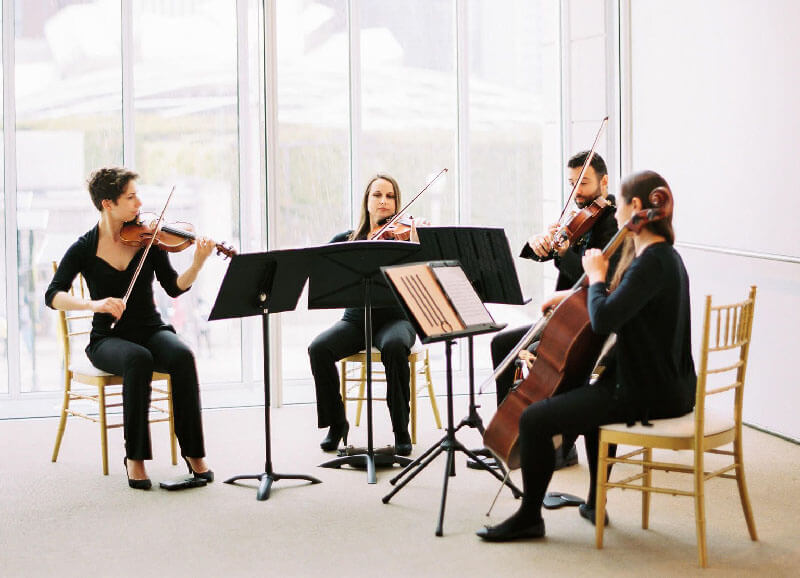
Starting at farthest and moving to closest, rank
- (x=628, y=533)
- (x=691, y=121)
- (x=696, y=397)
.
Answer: (x=691, y=121) < (x=628, y=533) < (x=696, y=397)

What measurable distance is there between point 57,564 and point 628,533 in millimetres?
1703

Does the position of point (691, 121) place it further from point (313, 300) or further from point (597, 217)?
point (313, 300)

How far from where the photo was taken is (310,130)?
18.2 ft

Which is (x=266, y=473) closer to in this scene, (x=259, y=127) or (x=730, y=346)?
(x=730, y=346)

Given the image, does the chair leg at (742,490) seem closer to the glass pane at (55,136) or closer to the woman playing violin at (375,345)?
the woman playing violin at (375,345)

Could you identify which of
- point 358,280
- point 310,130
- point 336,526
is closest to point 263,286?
point 358,280

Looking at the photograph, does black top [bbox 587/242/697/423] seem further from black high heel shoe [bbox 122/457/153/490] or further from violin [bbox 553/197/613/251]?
black high heel shoe [bbox 122/457/153/490]

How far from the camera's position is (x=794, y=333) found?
14.5 feet

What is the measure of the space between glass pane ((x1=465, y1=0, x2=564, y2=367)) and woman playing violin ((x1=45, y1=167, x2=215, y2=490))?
2.11 metres

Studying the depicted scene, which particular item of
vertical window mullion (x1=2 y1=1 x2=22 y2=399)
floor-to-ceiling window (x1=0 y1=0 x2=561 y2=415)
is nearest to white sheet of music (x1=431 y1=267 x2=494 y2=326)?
floor-to-ceiling window (x1=0 y1=0 x2=561 y2=415)

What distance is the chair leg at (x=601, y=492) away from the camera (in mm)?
3131

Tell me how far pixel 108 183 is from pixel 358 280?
1.03 metres

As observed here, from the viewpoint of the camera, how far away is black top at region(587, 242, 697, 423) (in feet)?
9.75

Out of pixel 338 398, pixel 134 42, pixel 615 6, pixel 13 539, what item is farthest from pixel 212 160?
pixel 13 539
